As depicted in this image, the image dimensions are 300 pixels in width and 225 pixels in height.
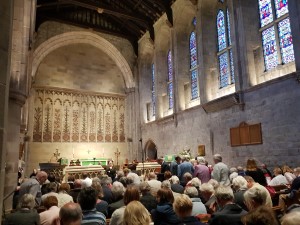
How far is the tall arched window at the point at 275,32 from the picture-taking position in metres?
8.42

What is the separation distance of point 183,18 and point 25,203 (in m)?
12.6

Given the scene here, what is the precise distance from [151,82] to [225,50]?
694cm

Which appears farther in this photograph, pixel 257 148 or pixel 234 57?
pixel 234 57

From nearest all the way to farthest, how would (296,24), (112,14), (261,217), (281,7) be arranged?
(261,217)
(296,24)
(281,7)
(112,14)

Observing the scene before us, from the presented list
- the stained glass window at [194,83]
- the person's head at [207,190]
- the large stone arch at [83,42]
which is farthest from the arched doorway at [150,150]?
the person's head at [207,190]

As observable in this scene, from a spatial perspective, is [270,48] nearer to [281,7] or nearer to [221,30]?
[281,7]

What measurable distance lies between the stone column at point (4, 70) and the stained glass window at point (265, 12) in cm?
920

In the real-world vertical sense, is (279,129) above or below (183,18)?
below

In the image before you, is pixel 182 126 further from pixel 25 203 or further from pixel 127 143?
pixel 25 203

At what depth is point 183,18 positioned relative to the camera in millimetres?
13836

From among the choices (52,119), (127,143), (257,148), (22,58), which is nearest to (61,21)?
(52,119)

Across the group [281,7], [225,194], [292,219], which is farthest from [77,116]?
[292,219]

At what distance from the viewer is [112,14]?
15727 millimetres

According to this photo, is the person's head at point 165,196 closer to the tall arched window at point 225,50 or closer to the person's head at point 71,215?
the person's head at point 71,215
